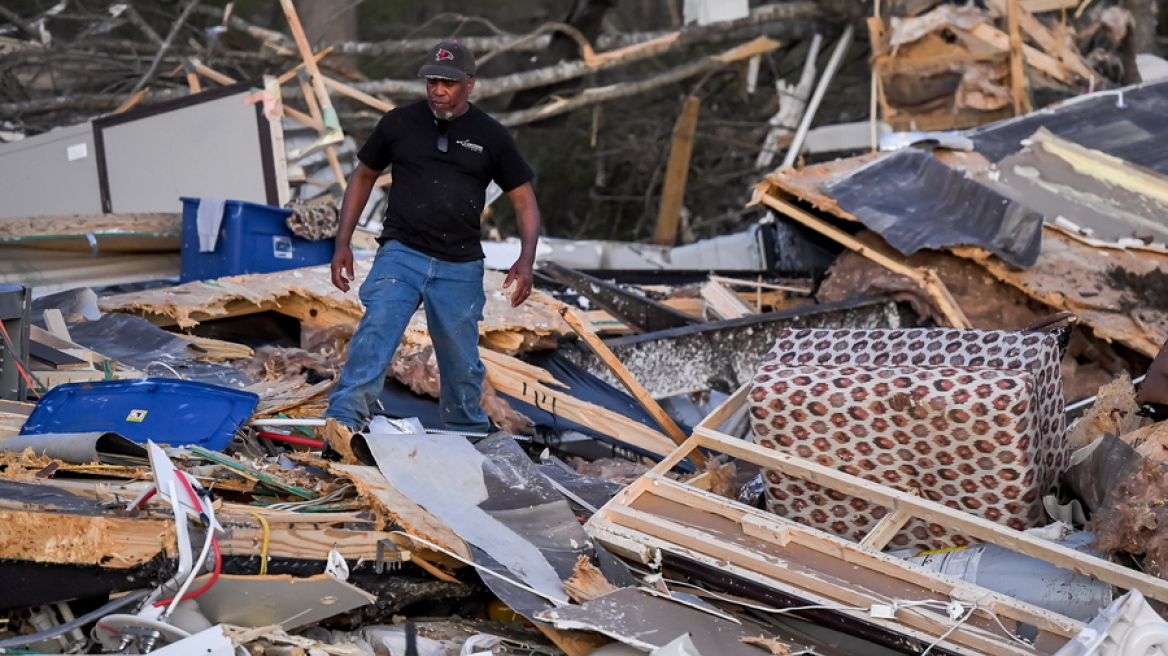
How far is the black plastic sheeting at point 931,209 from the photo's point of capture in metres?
8.47

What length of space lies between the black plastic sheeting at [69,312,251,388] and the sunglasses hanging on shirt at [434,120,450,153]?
Answer: 180cm

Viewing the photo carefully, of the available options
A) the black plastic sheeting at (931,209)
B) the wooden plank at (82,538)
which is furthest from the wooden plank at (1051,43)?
the wooden plank at (82,538)

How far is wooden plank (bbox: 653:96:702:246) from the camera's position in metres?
15.0

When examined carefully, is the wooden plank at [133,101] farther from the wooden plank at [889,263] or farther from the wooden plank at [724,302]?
the wooden plank at [889,263]

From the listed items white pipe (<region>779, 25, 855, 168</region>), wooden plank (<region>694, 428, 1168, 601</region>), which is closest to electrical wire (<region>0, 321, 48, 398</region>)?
wooden plank (<region>694, 428, 1168, 601</region>)

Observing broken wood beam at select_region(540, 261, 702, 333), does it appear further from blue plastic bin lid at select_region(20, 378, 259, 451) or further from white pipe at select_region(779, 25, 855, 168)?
white pipe at select_region(779, 25, 855, 168)

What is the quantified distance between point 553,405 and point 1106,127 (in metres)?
6.49

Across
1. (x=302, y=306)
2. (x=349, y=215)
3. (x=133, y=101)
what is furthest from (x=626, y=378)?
(x=133, y=101)

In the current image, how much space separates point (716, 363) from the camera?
7656 mm

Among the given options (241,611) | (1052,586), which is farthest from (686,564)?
(241,611)

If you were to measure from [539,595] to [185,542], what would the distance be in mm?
1103

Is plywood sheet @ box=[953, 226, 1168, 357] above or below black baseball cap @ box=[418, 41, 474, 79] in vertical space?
below

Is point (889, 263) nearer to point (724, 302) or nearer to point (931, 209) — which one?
point (931, 209)

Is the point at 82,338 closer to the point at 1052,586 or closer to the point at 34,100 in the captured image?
the point at 1052,586
